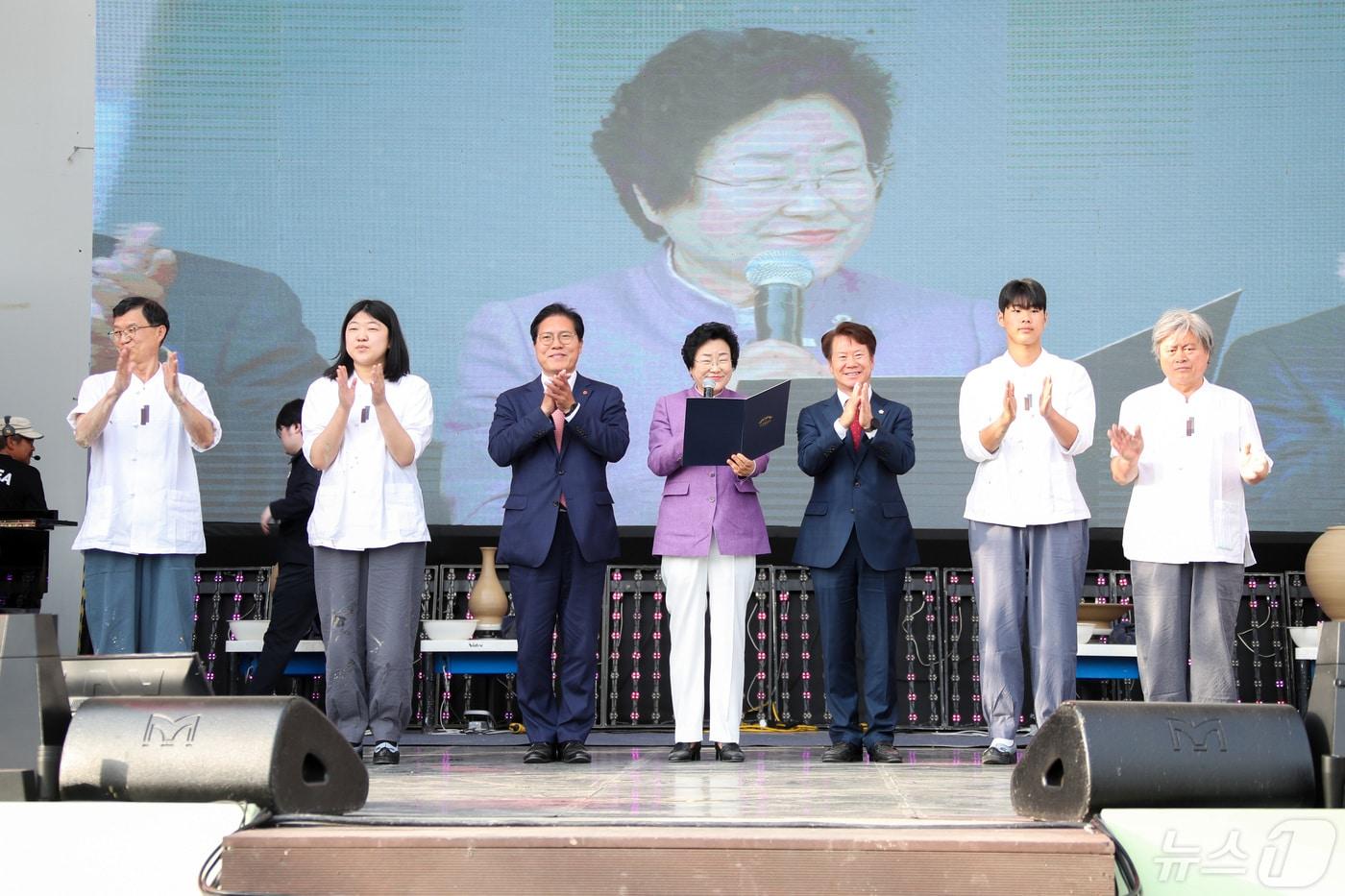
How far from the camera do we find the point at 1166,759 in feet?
7.05

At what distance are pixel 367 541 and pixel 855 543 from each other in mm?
1458

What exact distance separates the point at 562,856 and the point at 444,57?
207 inches

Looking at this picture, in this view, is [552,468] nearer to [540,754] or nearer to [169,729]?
[540,754]

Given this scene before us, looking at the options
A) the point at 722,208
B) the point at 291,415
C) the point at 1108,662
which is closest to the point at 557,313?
the point at 291,415

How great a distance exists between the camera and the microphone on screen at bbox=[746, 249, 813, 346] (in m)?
6.41

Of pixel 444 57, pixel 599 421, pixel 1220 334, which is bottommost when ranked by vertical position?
pixel 599 421

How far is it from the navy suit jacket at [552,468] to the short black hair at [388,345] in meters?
0.33

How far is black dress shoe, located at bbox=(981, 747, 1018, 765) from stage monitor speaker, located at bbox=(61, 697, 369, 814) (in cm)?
215

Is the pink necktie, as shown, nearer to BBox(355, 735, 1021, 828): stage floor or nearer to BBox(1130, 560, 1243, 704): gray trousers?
BBox(355, 735, 1021, 828): stage floor

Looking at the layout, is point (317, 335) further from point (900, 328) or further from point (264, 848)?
point (264, 848)

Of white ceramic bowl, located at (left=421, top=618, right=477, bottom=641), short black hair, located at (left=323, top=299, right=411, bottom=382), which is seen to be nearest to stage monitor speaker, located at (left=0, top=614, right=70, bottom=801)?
short black hair, located at (left=323, top=299, right=411, bottom=382)

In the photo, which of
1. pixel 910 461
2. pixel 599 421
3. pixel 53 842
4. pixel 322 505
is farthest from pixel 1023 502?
pixel 53 842

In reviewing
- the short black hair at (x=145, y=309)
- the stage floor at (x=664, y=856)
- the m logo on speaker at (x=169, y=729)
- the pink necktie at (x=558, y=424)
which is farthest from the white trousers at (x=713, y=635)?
the m logo on speaker at (x=169, y=729)

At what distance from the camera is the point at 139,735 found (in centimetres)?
226
